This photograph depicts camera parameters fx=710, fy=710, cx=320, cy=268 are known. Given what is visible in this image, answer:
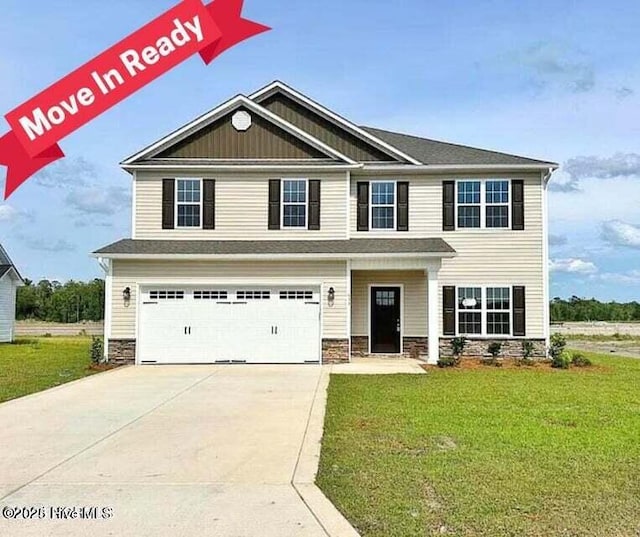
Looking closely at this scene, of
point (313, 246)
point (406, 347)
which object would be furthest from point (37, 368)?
point (406, 347)

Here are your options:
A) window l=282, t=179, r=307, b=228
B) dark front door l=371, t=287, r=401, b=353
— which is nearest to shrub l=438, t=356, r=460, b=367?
dark front door l=371, t=287, r=401, b=353

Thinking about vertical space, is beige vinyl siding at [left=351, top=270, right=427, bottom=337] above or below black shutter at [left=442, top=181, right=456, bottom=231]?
below

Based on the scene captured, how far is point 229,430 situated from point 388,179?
1285cm

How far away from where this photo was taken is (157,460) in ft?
25.6

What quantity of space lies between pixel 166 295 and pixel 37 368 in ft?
12.8

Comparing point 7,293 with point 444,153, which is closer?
point 444,153

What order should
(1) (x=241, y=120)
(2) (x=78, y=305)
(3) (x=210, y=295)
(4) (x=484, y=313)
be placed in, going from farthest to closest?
(2) (x=78, y=305), (4) (x=484, y=313), (1) (x=241, y=120), (3) (x=210, y=295)

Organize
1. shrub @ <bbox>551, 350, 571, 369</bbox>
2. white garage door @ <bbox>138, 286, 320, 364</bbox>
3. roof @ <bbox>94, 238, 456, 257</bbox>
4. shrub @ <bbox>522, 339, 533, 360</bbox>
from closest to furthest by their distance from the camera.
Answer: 1. shrub @ <bbox>551, 350, 571, 369</bbox>
2. roof @ <bbox>94, 238, 456, 257</bbox>
3. white garage door @ <bbox>138, 286, 320, 364</bbox>
4. shrub @ <bbox>522, 339, 533, 360</bbox>

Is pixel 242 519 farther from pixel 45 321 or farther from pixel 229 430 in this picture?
pixel 45 321

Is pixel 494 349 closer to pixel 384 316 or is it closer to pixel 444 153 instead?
pixel 384 316

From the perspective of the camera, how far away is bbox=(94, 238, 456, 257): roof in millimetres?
18953

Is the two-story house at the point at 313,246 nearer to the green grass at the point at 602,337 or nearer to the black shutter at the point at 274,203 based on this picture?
the black shutter at the point at 274,203

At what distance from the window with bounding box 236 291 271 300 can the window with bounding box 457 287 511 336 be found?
5.65m

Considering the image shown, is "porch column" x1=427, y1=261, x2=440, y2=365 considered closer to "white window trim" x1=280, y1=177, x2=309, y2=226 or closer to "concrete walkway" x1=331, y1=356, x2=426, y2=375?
"concrete walkway" x1=331, y1=356, x2=426, y2=375
